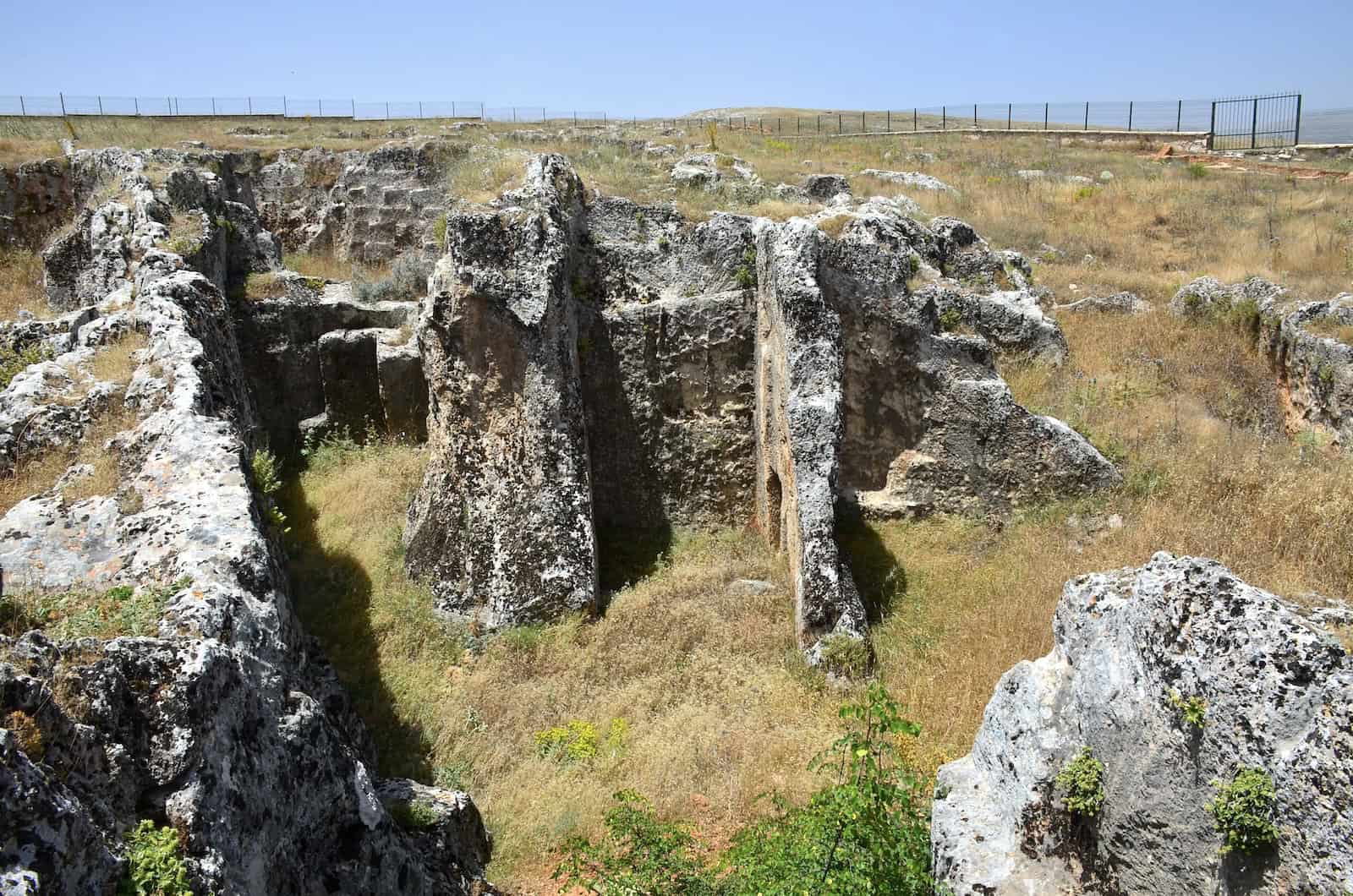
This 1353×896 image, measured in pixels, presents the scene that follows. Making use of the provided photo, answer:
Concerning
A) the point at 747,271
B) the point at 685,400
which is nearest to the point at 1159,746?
the point at 685,400

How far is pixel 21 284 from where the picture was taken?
1547 cm

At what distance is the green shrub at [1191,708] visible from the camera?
3.79m

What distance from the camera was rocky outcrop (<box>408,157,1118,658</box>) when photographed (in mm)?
8742

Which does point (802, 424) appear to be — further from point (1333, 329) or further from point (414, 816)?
point (1333, 329)

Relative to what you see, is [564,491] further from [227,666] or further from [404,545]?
[227,666]

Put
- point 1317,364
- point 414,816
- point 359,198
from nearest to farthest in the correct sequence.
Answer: point 414,816 → point 1317,364 → point 359,198

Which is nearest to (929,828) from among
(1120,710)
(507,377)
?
(1120,710)

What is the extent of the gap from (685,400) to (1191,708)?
7.06 meters

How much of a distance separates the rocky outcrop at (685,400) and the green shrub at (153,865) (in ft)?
18.0

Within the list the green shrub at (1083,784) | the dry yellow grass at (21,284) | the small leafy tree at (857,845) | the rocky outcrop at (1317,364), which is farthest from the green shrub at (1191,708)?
the dry yellow grass at (21,284)

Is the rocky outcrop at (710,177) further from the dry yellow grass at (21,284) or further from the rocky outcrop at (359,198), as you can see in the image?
the dry yellow grass at (21,284)

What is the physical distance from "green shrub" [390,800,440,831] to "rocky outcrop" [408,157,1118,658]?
329 cm

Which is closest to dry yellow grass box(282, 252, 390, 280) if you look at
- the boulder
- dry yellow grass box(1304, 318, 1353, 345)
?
the boulder

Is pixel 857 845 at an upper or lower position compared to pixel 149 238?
lower
